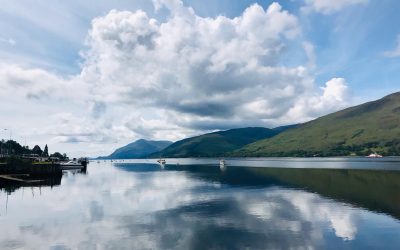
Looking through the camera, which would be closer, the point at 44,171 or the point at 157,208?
the point at 157,208

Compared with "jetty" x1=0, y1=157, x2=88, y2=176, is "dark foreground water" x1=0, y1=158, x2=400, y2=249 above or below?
below

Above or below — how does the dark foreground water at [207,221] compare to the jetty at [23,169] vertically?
below

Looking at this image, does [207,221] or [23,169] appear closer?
[207,221]

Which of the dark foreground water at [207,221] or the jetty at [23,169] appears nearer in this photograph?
the dark foreground water at [207,221]

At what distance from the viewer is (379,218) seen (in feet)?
173

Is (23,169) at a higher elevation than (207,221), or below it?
higher

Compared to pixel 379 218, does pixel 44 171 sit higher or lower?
higher

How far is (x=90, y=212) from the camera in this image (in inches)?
2482

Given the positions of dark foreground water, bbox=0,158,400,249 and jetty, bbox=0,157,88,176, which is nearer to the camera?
dark foreground water, bbox=0,158,400,249

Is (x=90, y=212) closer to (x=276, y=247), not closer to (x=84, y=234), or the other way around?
(x=84, y=234)

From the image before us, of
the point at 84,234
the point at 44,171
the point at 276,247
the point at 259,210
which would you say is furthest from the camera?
the point at 44,171

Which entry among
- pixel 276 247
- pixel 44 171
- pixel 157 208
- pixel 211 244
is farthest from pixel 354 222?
pixel 44 171

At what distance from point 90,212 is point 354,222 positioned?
42.9m

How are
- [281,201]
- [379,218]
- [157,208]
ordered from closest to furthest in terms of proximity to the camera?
[379,218], [157,208], [281,201]
